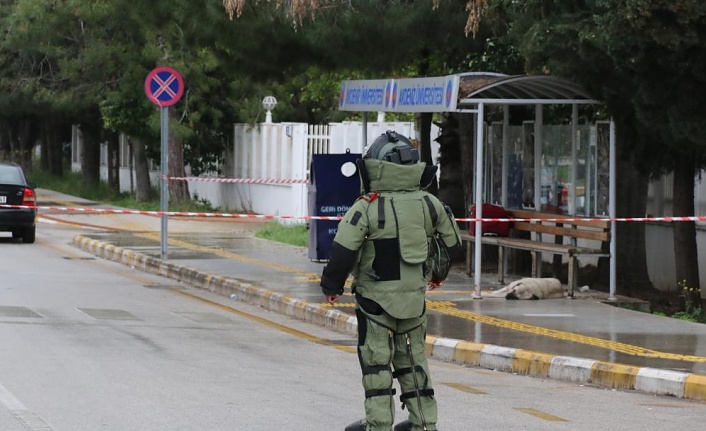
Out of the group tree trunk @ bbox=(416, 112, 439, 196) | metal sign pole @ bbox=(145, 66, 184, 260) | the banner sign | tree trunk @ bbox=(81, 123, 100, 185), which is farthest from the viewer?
tree trunk @ bbox=(81, 123, 100, 185)

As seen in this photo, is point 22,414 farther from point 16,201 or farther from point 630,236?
point 16,201

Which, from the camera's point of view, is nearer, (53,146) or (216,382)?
(216,382)

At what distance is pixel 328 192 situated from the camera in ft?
55.0

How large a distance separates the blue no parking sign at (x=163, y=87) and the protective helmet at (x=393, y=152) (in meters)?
13.0

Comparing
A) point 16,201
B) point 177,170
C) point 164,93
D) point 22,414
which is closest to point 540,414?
point 22,414

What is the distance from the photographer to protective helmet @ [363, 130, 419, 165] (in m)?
6.80

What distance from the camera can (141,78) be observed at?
32.8 metres

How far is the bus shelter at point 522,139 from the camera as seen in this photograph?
14.2 meters

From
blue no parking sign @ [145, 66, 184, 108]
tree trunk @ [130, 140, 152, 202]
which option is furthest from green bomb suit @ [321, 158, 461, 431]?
tree trunk @ [130, 140, 152, 202]

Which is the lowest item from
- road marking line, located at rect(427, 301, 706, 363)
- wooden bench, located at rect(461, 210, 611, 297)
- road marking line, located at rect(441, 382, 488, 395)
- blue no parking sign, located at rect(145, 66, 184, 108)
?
road marking line, located at rect(441, 382, 488, 395)

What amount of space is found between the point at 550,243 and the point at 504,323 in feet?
10.5

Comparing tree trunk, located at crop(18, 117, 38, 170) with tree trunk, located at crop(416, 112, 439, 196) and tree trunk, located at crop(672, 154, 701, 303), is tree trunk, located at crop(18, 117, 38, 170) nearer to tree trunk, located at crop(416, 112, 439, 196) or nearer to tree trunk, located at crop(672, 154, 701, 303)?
tree trunk, located at crop(416, 112, 439, 196)

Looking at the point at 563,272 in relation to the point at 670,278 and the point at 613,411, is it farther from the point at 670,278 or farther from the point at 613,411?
the point at 613,411

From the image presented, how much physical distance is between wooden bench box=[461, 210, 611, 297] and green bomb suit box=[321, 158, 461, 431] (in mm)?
7658
